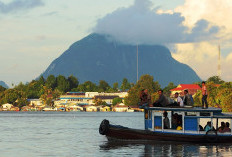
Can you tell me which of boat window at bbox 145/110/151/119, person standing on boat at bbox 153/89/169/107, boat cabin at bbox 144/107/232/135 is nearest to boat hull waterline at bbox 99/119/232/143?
boat cabin at bbox 144/107/232/135

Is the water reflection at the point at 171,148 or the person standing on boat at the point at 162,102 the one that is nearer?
the water reflection at the point at 171,148

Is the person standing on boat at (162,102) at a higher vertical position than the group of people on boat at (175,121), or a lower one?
higher

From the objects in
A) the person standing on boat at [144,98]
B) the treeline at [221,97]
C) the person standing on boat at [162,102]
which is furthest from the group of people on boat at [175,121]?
the treeline at [221,97]

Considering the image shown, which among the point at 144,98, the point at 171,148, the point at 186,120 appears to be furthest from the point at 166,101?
the point at 171,148

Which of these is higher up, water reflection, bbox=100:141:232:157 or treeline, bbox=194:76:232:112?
treeline, bbox=194:76:232:112

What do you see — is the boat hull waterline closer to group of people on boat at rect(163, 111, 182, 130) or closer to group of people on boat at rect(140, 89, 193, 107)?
group of people on boat at rect(163, 111, 182, 130)

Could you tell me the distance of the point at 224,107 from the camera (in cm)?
12325

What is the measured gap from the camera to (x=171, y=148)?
41281mm

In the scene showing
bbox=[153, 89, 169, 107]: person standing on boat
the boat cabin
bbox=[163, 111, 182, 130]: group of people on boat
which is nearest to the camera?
the boat cabin

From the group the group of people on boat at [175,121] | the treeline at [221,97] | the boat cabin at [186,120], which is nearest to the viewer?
the boat cabin at [186,120]

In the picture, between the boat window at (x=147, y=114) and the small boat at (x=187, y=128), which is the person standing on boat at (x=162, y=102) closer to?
the small boat at (x=187, y=128)

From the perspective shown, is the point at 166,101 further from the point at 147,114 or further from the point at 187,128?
the point at 187,128

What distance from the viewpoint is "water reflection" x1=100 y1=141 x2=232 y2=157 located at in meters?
38.3

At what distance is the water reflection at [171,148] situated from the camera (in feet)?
126
